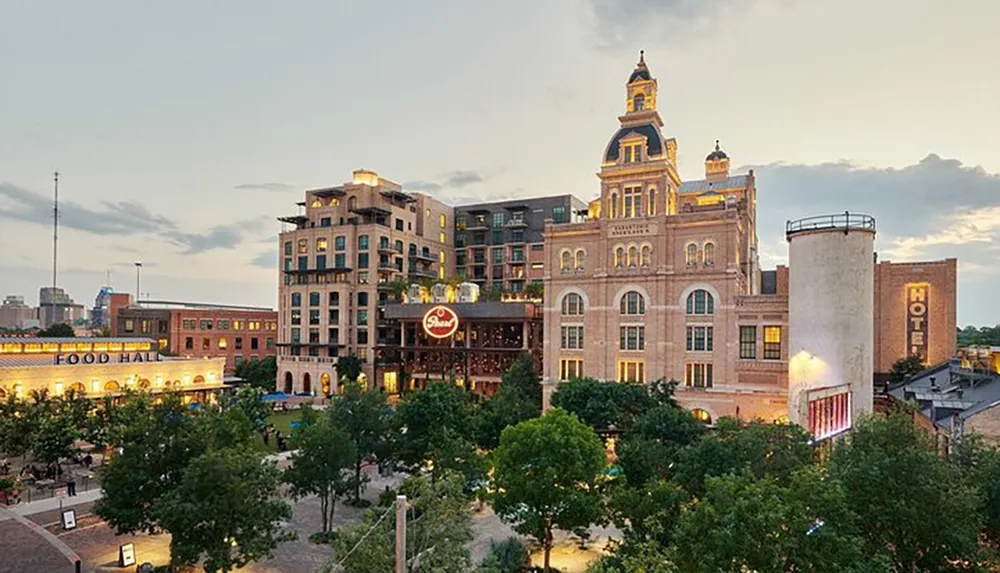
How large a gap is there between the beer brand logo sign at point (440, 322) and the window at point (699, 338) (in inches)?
1318

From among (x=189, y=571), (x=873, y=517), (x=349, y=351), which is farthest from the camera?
(x=349, y=351)

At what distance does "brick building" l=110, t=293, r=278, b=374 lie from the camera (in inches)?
4788

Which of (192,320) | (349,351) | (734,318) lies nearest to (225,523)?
(734,318)

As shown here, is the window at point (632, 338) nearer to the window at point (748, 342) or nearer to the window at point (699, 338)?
the window at point (699, 338)

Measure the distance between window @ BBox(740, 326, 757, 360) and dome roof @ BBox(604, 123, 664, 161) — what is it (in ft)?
67.8

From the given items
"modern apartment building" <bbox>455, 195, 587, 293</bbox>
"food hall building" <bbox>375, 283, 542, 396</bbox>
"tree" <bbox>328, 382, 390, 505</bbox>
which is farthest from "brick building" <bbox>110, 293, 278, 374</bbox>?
"tree" <bbox>328, 382, 390, 505</bbox>

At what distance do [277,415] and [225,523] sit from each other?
57.8 metres

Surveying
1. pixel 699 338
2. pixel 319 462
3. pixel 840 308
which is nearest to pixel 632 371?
pixel 699 338

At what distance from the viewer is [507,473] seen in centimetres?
2870

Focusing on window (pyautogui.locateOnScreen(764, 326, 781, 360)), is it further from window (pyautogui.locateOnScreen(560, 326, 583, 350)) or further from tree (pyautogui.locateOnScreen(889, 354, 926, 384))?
tree (pyautogui.locateOnScreen(889, 354, 926, 384))

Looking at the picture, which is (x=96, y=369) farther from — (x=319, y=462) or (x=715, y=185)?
(x=715, y=185)

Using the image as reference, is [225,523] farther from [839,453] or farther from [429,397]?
[839,453]

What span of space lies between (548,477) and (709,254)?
131ft

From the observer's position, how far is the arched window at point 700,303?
196 feet
